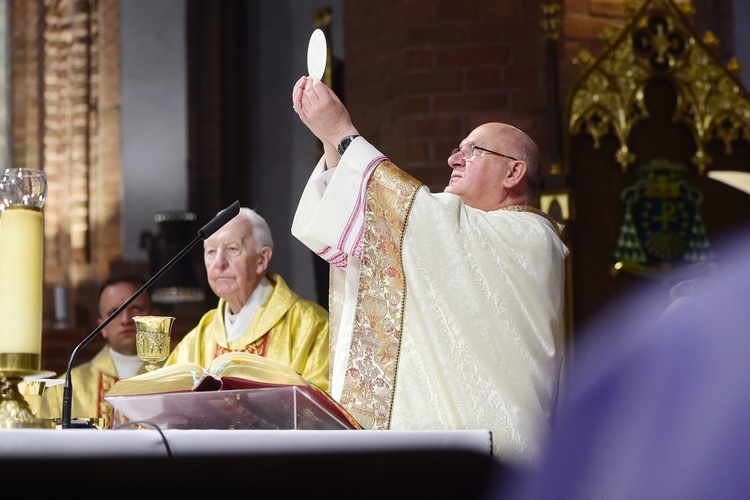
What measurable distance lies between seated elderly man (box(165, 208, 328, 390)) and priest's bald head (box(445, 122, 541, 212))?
128 cm

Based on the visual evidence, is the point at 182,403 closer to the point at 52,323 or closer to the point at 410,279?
the point at 410,279

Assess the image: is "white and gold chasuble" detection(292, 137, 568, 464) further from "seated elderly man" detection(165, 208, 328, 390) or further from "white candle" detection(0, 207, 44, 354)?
"seated elderly man" detection(165, 208, 328, 390)

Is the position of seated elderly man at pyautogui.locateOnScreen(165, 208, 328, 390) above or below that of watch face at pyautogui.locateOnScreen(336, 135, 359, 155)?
below

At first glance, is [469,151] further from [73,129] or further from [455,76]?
[73,129]

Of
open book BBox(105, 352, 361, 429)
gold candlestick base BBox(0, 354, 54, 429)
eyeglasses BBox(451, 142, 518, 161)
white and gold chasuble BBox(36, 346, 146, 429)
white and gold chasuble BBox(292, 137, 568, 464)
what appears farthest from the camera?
white and gold chasuble BBox(36, 346, 146, 429)

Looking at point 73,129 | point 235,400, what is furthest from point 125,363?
point 235,400

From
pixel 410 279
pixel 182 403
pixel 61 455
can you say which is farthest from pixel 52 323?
pixel 61 455

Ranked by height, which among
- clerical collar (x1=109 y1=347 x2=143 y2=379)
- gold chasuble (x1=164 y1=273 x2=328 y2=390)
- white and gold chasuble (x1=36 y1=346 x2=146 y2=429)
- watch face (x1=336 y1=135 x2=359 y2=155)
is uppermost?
watch face (x1=336 y1=135 x2=359 y2=155)

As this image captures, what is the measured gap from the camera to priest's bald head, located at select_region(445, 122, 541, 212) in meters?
3.22

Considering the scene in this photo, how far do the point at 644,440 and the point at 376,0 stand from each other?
4824 mm

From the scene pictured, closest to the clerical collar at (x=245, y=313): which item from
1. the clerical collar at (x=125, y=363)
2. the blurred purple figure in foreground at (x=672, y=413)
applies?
the clerical collar at (x=125, y=363)

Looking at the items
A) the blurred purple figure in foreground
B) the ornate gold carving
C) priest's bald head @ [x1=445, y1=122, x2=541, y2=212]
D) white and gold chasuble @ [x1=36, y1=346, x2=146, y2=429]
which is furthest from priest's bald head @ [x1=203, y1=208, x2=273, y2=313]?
the blurred purple figure in foreground

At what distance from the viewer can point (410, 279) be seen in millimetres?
2746

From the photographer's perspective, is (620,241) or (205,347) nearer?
(205,347)
